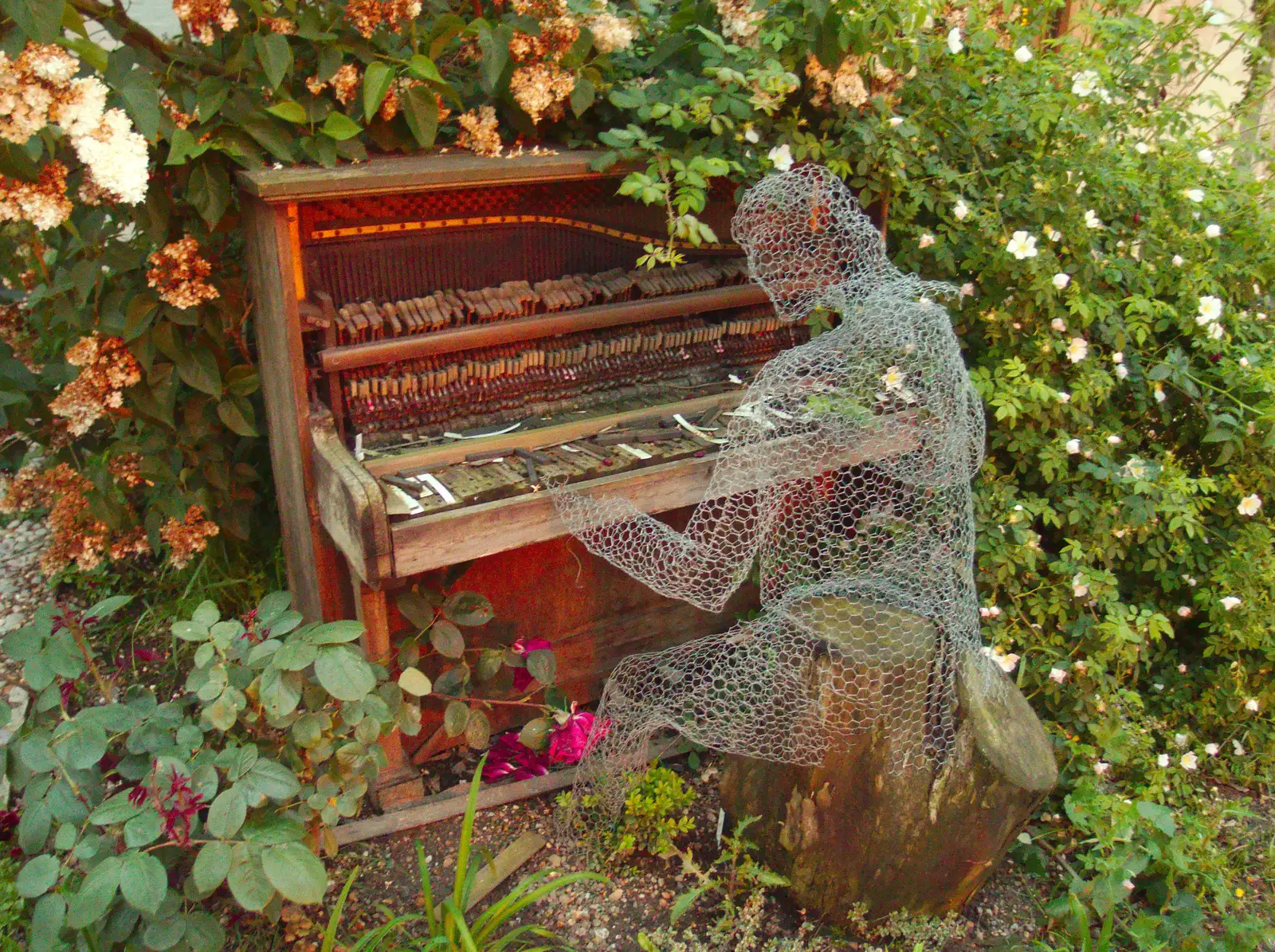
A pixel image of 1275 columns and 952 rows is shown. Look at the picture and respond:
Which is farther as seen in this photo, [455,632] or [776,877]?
[455,632]

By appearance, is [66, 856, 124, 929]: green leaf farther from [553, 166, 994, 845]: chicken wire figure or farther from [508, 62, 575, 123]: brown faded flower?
[508, 62, 575, 123]: brown faded flower

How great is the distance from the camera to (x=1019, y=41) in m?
3.38

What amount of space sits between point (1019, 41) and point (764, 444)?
189 centimetres

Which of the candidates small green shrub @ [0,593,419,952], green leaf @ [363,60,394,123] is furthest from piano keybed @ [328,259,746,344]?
small green shrub @ [0,593,419,952]

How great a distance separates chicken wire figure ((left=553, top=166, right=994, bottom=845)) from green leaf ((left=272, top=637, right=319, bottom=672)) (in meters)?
0.67

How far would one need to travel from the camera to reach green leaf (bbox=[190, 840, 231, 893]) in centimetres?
192

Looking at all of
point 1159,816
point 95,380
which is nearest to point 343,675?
point 95,380

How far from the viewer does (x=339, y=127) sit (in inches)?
98.0

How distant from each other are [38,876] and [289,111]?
1.69 metres

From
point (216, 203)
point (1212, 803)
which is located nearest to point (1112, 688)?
point (1212, 803)

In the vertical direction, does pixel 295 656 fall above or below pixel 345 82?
below

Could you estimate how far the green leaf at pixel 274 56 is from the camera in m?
2.41

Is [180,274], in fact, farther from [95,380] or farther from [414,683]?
[414,683]

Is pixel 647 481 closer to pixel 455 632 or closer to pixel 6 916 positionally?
pixel 455 632
